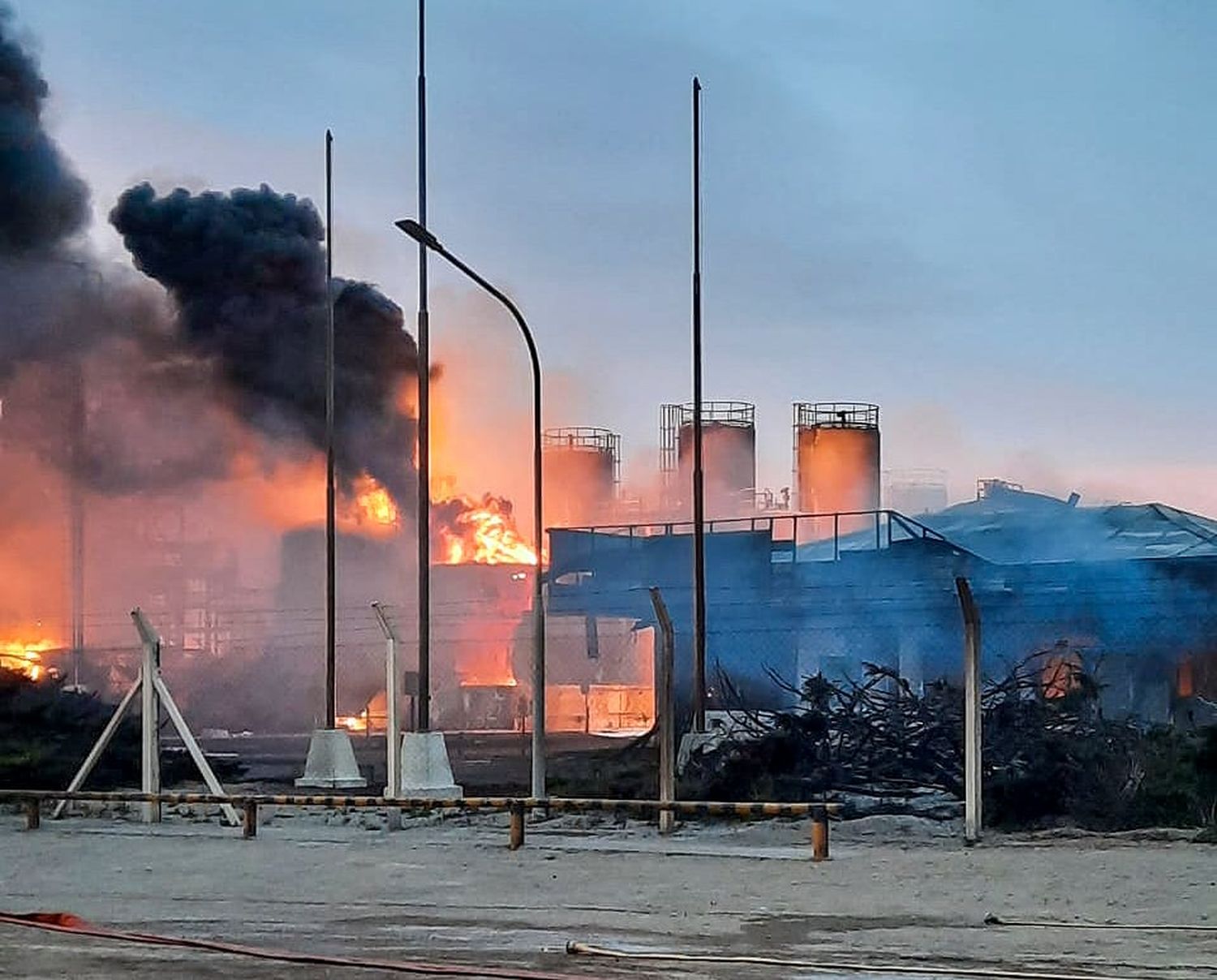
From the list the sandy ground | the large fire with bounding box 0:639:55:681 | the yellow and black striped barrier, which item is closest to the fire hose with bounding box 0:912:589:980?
the sandy ground

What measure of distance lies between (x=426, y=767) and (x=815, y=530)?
2707 centimetres

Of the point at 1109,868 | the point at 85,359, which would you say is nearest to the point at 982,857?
the point at 1109,868

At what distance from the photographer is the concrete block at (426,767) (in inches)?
976

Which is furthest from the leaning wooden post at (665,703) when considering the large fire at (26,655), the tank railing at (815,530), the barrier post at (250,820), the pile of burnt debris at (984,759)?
the large fire at (26,655)

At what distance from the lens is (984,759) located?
74.2ft

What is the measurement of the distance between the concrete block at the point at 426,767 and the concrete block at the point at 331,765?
3.77m

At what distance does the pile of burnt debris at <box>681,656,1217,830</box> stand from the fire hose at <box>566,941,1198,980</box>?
34.6ft

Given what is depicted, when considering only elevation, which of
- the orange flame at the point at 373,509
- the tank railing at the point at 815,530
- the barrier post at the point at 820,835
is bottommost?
the barrier post at the point at 820,835

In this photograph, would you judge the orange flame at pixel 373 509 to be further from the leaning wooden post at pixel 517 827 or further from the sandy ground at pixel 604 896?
the leaning wooden post at pixel 517 827

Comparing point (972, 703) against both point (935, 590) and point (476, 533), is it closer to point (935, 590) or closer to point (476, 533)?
point (935, 590)

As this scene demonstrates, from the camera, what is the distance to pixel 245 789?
98.4 feet

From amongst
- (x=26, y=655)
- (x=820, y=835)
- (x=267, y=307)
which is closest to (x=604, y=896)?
(x=820, y=835)

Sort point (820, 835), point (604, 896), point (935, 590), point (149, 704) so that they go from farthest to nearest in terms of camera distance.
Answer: point (935, 590) < point (149, 704) < point (820, 835) < point (604, 896)

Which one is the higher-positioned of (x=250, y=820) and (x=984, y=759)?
(x=984, y=759)
